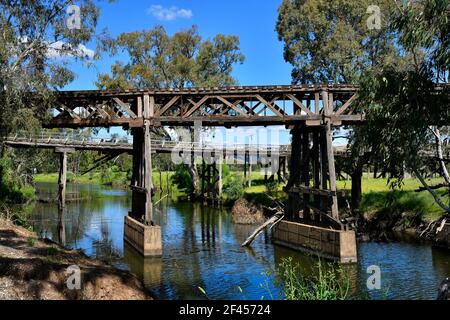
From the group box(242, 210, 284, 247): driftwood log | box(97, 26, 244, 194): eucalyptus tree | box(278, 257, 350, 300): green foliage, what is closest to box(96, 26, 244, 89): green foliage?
box(97, 26, 244, 194): eucalyptus tree

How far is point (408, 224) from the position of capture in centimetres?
2139

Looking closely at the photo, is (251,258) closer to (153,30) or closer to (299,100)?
(299,100)

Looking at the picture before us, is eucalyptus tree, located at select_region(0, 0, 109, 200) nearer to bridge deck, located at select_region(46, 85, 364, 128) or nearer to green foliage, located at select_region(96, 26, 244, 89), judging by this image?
bridge deck, located at select_region(46, 85, 364, 128)

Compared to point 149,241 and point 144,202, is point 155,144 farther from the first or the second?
point 149,241

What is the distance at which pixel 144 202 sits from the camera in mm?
18750

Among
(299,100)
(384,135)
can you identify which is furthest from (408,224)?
(384,135)

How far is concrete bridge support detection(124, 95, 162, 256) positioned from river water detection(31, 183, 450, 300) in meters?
0.50

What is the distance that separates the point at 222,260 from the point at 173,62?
2734 centimetres

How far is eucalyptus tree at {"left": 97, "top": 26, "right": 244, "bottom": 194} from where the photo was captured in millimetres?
40219

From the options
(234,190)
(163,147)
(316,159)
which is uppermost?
(163,147)

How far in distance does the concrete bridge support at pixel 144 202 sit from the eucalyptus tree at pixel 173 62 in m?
20.4

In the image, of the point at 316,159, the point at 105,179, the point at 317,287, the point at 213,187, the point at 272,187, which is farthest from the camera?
the point at 105,179

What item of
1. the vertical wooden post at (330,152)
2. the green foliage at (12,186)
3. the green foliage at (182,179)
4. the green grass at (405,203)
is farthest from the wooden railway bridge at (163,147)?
the vertical wooden post at (330,152)

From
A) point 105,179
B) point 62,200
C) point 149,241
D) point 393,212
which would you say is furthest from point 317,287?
point 105,179
